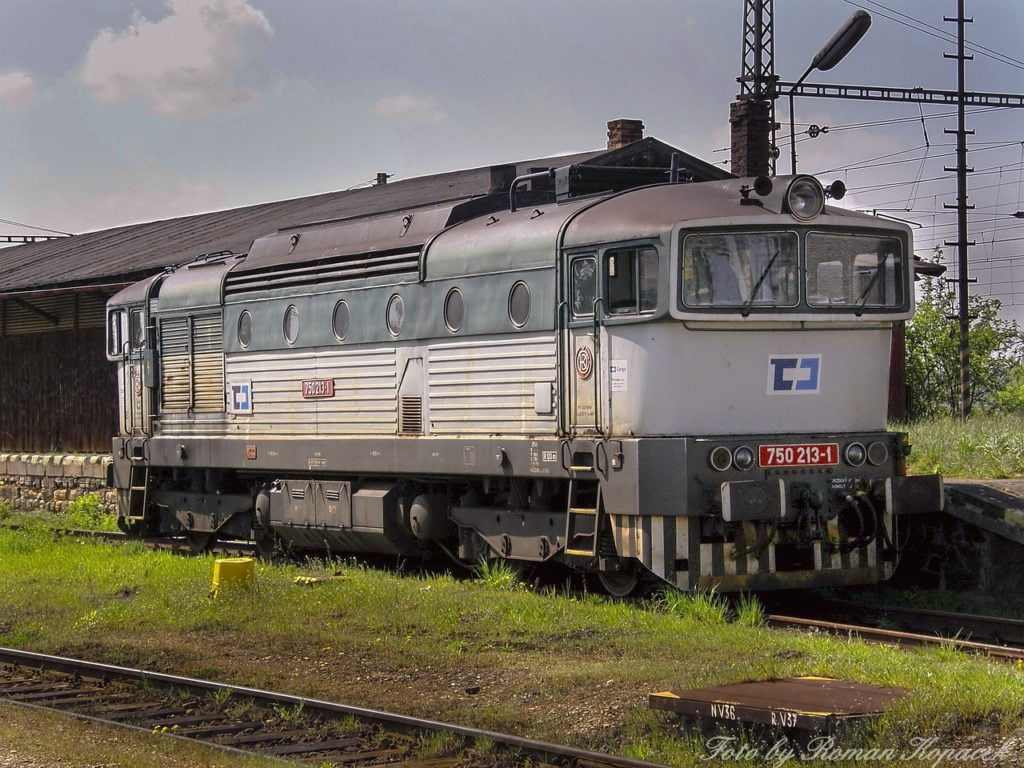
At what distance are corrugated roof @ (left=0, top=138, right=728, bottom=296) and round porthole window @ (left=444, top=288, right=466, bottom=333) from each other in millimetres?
9011

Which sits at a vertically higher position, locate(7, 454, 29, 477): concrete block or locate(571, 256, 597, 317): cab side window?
locate(571, 256, 597, 317): cab side window

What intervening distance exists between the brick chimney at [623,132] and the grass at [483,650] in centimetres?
1576

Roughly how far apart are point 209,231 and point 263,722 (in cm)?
2375

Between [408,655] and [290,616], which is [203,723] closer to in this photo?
[408,655]

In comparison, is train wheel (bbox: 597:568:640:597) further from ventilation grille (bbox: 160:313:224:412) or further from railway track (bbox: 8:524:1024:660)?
ventilation grille (bbox: 160:313:224:412)

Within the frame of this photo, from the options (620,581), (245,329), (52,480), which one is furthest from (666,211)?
(52,480)

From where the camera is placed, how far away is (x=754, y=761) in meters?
7.12

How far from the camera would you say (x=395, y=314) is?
14.5 metres

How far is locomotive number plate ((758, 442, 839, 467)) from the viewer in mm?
11938

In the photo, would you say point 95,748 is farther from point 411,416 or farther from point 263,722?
point 411,416

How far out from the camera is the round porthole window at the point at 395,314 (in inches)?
567

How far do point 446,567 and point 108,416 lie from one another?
12.1m

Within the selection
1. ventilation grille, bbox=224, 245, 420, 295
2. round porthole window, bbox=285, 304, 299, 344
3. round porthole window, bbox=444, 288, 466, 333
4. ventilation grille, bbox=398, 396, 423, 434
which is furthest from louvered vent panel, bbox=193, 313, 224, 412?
round porthole window, bbox=444, 288, 466, 333

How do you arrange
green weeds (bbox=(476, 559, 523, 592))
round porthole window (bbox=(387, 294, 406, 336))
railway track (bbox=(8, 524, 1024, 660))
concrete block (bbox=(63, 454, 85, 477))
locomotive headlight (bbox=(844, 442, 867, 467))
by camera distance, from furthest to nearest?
concrete block (bbox=(63, 454, 85, 477)), round porthole window (bbox=(387, 294, 406, 336)), green weeds (bbox=(476, 559, 523, 592)), locomotive headlight (bbox=(844, 442, 867, 467)), railway track (bbox=(8, 524, 1024, 660))
